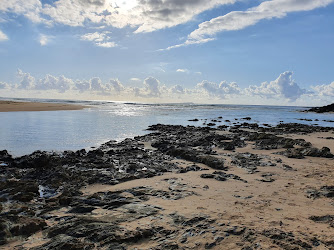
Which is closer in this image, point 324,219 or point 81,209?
point 324,219

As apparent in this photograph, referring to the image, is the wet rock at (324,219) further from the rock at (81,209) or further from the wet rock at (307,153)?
the wet rock at (307,153)

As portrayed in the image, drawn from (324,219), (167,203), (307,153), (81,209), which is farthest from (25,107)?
(324,219)

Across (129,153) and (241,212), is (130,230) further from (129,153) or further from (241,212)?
(129,153)

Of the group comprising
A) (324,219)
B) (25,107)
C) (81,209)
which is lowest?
(81,209)

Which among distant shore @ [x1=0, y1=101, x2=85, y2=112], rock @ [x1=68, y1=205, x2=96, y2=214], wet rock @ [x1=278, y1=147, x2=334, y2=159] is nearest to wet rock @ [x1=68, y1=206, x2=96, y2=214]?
rock @ [x1=68, y1=205, x2=96, y2=214]

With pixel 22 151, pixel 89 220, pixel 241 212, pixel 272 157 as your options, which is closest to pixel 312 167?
pixel 272 157

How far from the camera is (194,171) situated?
41.0 feet

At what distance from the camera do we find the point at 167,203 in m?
7.98

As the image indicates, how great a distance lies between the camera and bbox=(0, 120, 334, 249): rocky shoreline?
Answer: 18.5 feet

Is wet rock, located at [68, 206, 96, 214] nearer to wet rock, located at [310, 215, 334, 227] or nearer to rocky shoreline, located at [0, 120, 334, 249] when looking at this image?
rocky shoreline, located at [0, 120, 334, 249]

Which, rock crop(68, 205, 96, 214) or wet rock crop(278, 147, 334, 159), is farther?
wet rock crop(278, 147, 334, 159)

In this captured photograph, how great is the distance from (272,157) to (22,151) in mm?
16773

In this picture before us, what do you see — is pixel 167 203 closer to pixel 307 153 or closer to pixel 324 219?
pixel 324 219

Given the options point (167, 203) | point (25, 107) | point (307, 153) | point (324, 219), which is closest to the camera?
point (324, 219)
